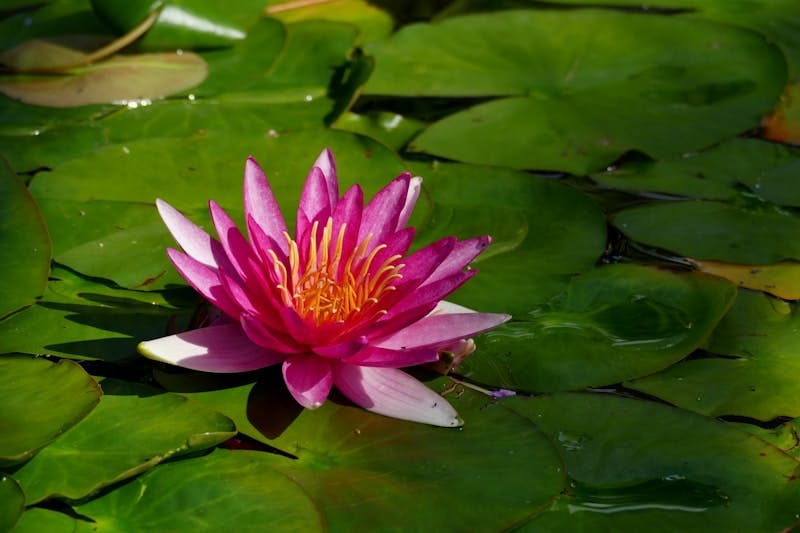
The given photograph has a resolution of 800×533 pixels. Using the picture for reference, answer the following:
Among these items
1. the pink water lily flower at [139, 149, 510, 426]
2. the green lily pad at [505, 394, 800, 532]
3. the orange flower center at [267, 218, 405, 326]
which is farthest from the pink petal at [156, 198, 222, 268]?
the green lily pad at [505, 394, 800, 532]

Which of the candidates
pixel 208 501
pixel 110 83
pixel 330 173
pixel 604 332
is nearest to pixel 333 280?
pixel 330 173

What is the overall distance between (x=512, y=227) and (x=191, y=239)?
78 centimetres

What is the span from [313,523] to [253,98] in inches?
66.2

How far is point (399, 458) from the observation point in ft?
5.33

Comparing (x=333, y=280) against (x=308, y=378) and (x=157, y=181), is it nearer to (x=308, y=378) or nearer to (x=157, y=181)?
(x=308, y=378)

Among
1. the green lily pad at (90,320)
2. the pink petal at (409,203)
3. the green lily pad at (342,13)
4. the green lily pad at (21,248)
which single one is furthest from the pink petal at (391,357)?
the green lily pad at (342,13)

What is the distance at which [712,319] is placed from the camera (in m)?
1.95

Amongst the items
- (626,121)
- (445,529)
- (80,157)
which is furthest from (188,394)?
(626,121)

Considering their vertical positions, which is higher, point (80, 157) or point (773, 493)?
point (80, 157)

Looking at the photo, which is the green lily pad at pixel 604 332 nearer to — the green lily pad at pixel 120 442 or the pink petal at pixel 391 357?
the pink petal at pixel 391 357

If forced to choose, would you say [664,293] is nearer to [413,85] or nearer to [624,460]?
[624,460]

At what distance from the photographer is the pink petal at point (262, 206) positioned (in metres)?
1.89

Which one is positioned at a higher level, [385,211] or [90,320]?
[385,211]

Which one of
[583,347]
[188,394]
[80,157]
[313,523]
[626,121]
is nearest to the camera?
[313,523]
